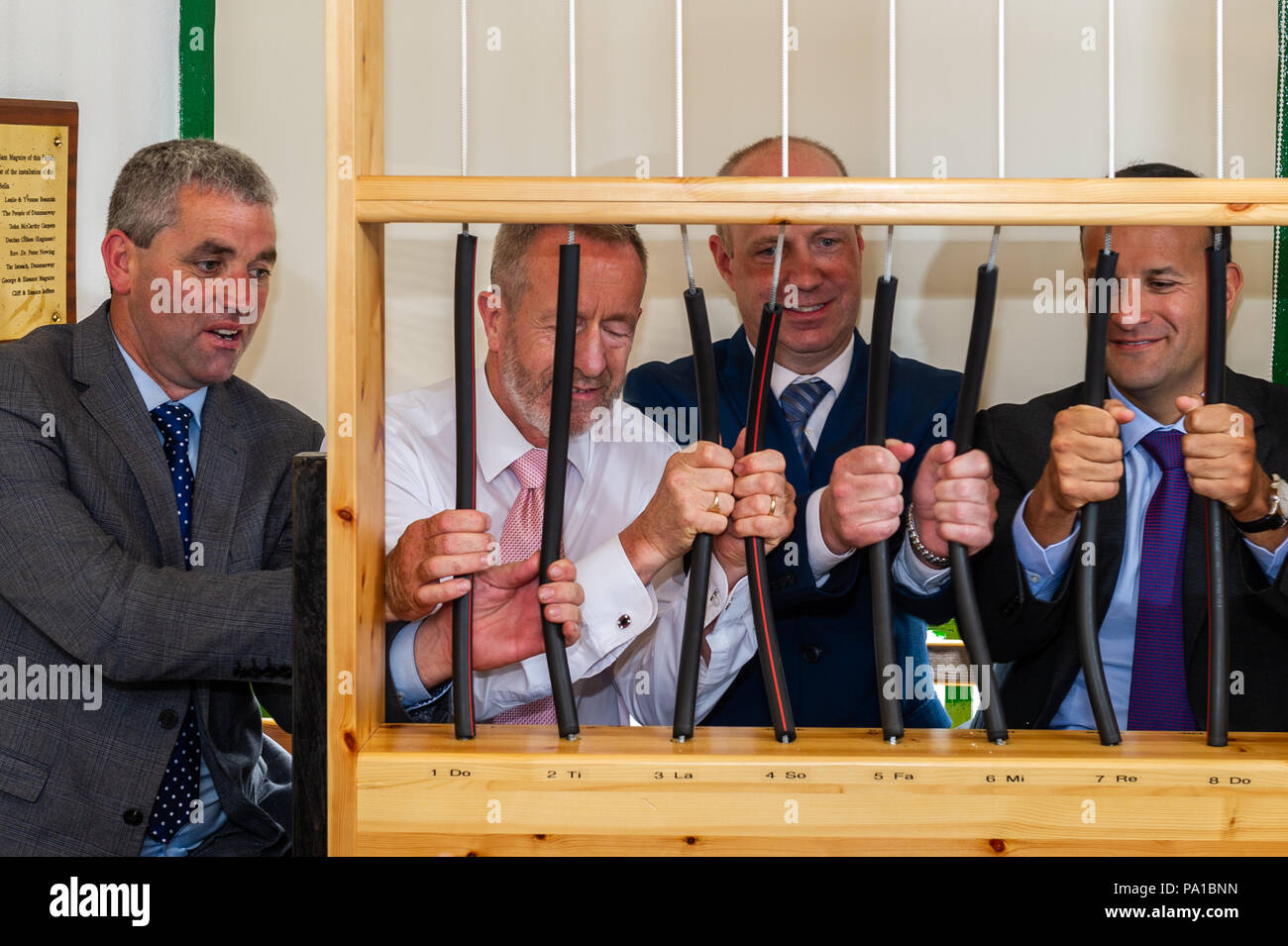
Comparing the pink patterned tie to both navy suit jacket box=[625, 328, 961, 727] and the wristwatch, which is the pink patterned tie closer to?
navy suit jacket box=[625, 328, 961, 727]

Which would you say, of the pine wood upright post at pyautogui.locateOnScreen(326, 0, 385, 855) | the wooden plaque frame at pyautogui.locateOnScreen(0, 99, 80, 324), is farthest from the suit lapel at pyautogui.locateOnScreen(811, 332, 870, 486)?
the wooden plaque frame at pyautogui.locateOnScreen(0, 99, 80, 324)

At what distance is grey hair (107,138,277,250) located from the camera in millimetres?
1619

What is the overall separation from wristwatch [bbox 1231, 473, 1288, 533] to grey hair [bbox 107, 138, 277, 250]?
4.35 ft

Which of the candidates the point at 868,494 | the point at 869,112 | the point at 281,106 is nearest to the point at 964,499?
the point at 868,494

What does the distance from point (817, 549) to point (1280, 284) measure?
94 cm

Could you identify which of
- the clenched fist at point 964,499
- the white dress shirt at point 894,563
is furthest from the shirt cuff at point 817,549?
the clenched fist at point 964,499

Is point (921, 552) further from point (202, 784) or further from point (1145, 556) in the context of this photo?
point (202, 784)

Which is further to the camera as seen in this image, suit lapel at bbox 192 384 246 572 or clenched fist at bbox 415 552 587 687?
suit lapel at bbox 192 384 246 572

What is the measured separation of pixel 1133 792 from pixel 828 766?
243mm

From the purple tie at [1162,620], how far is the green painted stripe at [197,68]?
1.59m

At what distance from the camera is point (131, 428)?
148 centimetres
